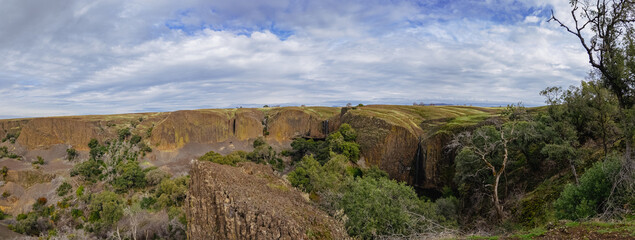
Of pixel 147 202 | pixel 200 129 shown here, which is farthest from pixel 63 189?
pixel 200 129

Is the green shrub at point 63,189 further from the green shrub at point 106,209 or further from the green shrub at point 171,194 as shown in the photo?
the green shrub at point 171,194

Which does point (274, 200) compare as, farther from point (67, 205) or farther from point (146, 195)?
point (67, 205)

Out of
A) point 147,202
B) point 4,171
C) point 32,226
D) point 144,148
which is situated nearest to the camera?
point 32,226

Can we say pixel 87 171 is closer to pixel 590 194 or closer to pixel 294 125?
pixel 294 125

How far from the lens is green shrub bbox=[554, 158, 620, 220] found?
35.2 feet

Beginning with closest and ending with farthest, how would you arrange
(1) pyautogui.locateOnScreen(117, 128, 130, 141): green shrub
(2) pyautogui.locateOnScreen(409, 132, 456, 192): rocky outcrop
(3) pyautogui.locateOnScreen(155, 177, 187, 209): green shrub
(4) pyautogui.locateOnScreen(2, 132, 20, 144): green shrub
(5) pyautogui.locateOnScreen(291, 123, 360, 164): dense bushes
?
(2) pyautogui.locateOnScreen(409, 132, 456, 192): rocky outcrop < (3) pyautogui.locateOnScreen(155, 177, 187, 209): green shrub < (5) pyautogui.locateOnScreen(291, 123, 360, 164): dense bushes < (1) pyautogui.locateOnScreen(117, 128, 130, 141): green shrub < (4) pyautogui.locateOnScreen(2, 132, 20, 144): green shrub

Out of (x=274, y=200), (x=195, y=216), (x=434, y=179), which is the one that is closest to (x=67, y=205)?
(x=195, y=216)

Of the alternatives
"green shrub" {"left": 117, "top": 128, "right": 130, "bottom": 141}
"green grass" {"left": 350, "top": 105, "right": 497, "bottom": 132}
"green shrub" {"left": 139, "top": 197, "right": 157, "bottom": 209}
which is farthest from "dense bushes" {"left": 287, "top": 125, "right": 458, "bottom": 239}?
"green shrub" {"left": 117, "top": 128, "right": 130, "bottom": 141}

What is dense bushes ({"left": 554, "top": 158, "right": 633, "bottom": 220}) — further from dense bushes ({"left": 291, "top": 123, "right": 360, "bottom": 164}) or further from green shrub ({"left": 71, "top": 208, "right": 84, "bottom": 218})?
green shrub ({"left": 71, "top": 208, "right": 84, "bottom": 218})

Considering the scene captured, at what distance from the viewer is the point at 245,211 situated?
42.1ft

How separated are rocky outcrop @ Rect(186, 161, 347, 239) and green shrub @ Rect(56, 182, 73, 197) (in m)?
40.0

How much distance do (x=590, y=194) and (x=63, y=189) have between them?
5823cm

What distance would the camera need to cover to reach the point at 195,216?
15.8 meters

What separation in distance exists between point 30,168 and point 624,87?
2963 inches
